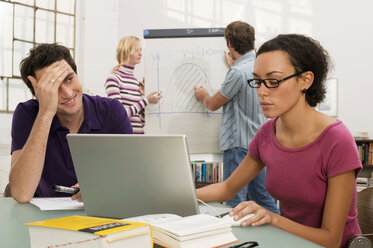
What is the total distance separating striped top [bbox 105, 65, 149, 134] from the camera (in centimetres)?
267

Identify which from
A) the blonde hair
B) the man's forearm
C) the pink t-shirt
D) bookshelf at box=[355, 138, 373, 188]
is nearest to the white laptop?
the man's forearm

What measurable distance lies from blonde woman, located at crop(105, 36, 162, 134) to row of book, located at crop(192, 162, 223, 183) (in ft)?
1.67

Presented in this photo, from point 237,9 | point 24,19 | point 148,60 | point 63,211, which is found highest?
point 237,9

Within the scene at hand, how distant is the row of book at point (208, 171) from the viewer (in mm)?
2523

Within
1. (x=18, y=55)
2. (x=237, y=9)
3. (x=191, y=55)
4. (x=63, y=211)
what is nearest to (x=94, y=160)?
(x=63, y=211)

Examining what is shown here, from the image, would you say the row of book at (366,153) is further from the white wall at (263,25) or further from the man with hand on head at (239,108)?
the man with hand on head at (239,108)

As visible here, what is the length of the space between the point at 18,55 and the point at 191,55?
2045 mm

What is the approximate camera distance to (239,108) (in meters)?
2.38

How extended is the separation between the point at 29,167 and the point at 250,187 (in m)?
1.40

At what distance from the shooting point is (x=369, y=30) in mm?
4129

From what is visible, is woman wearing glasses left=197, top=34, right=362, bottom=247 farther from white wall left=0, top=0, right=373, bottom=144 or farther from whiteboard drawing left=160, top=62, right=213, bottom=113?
white wall left=0, top=0, right=373, bottom=144

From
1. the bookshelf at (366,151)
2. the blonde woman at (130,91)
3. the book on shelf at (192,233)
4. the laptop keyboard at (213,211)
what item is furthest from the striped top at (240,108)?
the bookshelf at (366,151)

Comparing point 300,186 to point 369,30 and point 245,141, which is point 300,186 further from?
point 369,30

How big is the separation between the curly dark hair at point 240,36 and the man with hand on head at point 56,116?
3.33 ft
